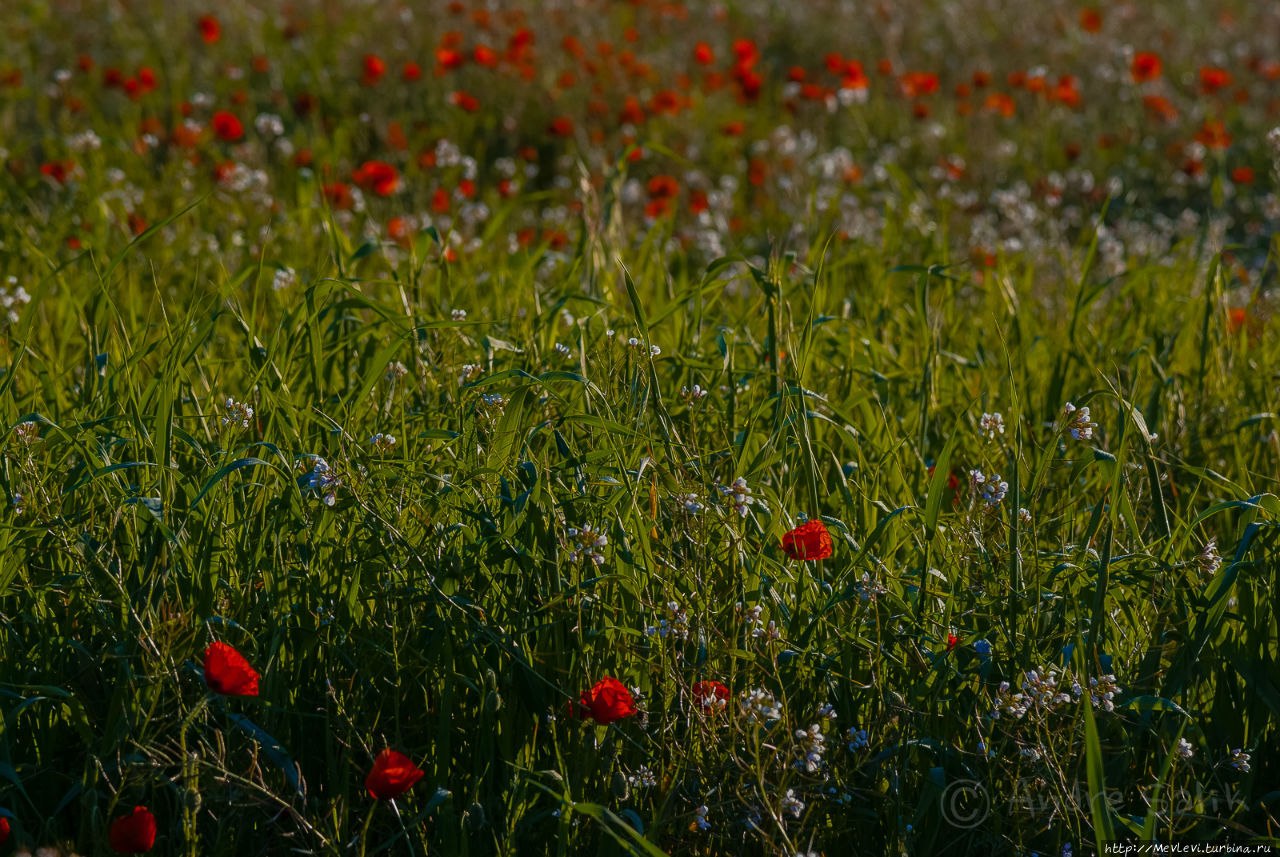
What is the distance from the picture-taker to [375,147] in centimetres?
643

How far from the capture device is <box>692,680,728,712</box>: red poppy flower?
1559 mm

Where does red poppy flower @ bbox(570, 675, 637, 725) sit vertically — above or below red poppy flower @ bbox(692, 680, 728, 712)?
above

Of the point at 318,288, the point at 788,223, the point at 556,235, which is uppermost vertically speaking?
the point at 318,288

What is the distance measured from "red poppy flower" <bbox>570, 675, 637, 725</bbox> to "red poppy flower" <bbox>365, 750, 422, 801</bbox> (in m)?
0.23

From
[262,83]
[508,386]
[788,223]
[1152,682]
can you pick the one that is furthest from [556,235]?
[262,83]

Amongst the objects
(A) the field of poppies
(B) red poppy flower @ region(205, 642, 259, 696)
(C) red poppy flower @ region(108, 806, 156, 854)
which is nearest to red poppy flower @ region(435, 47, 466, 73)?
(A) the field of poppies

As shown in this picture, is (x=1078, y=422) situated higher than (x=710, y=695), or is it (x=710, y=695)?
(x=1078, y=422)

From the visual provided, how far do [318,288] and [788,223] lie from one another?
3206 mm

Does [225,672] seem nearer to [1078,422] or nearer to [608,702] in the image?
[608,702]

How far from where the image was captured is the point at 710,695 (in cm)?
160

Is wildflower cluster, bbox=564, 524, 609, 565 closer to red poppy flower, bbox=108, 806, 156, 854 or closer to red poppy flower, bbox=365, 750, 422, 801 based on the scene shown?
red poppy flower, bbox=365, 750, 422, 801

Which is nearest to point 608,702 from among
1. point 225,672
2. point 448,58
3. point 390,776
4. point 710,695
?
point 710,695

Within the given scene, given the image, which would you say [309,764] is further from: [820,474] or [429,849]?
[820,474]

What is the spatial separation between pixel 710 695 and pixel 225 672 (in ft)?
2.04
